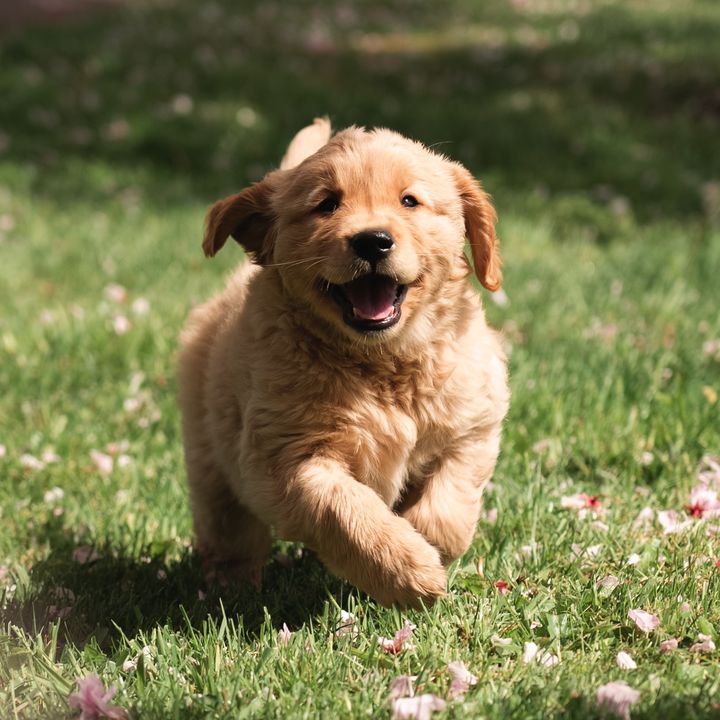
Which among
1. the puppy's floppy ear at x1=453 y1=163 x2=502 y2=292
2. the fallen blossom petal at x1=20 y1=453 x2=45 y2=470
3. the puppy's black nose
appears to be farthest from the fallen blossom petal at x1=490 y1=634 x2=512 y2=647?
the fallen blossom petal at x1=20 y1=453 x2=45 y2=470

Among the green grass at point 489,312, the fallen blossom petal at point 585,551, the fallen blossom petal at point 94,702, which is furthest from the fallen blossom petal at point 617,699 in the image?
the fallen blossom petal at point 94,702

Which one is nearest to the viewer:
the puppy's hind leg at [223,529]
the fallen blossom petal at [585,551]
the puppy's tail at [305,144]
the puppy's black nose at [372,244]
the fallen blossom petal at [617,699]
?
the fallen blossom petal at [617,699]

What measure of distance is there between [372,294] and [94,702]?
45.9 inches

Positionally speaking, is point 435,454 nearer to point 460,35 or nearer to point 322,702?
point 322,702

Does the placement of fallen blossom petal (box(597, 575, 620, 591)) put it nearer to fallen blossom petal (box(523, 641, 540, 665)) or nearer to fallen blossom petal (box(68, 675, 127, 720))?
fallen blossom petal (box(523, 641, 540, 665))

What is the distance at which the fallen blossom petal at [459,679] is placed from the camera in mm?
2203

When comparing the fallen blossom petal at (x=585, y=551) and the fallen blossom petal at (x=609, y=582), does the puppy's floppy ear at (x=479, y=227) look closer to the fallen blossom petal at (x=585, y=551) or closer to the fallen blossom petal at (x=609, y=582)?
the fallen blossom petal at (x=585, y=551)

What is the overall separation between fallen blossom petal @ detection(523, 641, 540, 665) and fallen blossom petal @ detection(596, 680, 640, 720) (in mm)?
245

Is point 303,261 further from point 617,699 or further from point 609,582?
point 617,699

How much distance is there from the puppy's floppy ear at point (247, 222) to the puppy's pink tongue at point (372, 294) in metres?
0.36

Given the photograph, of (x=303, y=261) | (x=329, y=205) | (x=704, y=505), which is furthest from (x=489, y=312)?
(x=303, y=261)

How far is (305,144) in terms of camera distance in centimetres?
338

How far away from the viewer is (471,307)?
9.55 feet

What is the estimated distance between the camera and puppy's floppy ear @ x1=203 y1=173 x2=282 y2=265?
2.96 metres
